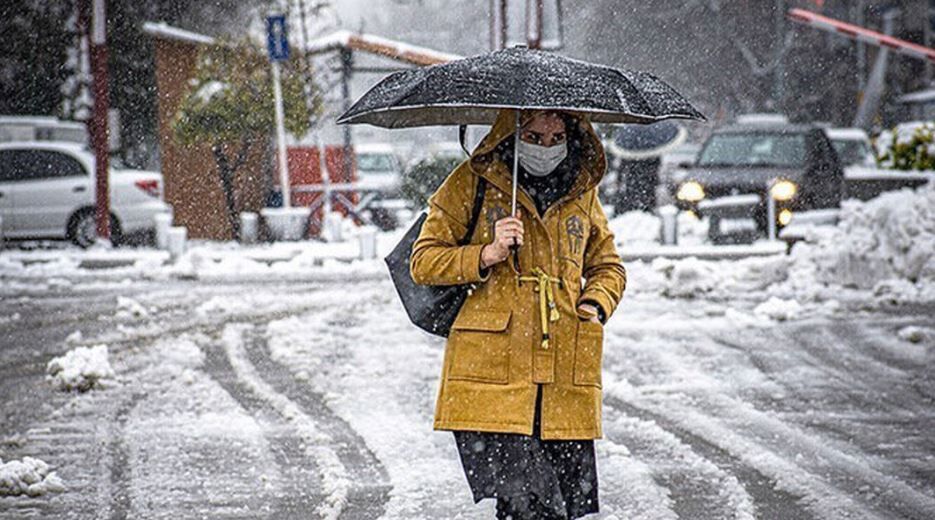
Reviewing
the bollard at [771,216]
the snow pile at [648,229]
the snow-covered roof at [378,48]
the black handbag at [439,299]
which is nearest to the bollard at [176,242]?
the snow-covered roof at [378,48]

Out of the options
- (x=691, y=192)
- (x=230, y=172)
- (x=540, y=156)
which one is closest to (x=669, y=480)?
(x=540, y=156)

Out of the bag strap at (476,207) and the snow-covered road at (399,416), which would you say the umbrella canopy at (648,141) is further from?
the bag strap at (476,207)

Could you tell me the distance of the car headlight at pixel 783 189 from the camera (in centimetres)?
1709

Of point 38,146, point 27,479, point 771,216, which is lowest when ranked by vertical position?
point 27,479

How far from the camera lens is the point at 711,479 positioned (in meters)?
6.45

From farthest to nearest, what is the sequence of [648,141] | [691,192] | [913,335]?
1. [648,141]
2. [691,192]
3. [913,335]

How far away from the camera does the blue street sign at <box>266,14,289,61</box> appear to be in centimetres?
1911

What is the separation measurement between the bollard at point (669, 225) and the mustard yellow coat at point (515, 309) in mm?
13103

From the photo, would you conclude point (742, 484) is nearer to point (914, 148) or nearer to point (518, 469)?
point (518, 469)

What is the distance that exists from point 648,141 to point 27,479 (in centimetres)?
1675

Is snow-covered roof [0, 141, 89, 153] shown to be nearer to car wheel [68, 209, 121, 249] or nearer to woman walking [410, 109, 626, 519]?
car wheel [68, 209, 121, 249]

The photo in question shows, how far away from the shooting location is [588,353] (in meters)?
4.42

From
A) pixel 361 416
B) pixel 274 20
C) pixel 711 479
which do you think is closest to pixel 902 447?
pixel 711 479

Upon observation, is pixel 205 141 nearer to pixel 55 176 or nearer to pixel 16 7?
pixel 55 176
